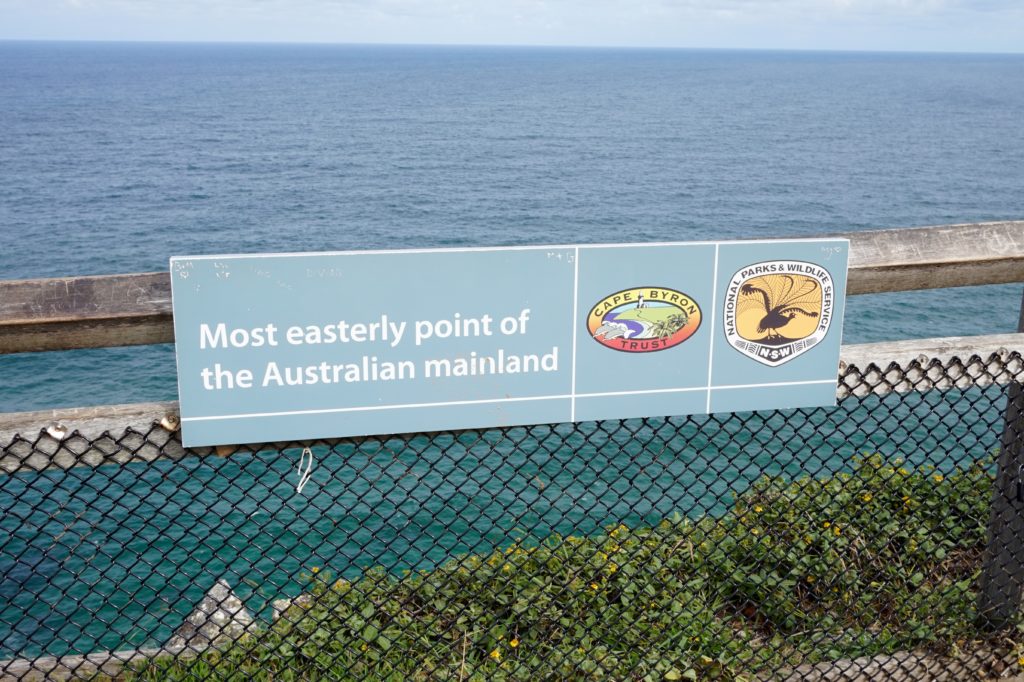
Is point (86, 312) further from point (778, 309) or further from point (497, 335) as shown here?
point (778, 309)

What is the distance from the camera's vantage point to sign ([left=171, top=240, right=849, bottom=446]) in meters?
2.83

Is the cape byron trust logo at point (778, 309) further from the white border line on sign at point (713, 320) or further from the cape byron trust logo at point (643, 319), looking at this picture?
the cape byron trust logo at point (643, 319)

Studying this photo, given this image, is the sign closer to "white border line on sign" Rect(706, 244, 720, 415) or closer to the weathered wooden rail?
"white border line on sign" Rect(706, 244, 720, 415)

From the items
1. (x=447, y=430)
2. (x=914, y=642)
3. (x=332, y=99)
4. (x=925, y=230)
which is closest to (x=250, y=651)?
(x=447, y=430)

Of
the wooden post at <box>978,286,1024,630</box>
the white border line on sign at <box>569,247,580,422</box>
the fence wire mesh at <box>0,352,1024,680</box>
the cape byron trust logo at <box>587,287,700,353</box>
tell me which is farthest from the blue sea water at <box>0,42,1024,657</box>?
the white border line on sign at <box>569,247,580,422</box>

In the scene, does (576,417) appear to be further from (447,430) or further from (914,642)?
(914,642)

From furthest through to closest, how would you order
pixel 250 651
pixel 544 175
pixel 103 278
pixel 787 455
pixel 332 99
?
pixel 332 99, pixel 544 175, pixel 787 455, pixel 250 651, pixel 103 278

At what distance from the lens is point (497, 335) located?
3.03m

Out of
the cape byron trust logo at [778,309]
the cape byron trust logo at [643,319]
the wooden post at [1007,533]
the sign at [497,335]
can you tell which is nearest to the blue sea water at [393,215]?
the wooden post at [1007,533]

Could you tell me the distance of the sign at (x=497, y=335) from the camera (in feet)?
9.27

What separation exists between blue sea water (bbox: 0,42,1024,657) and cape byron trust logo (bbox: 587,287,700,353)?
163cm

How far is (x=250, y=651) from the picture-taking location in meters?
4.15

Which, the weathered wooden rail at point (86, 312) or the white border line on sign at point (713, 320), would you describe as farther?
the white border line on sign at point (713, 320)

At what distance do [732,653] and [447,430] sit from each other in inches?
77.9
